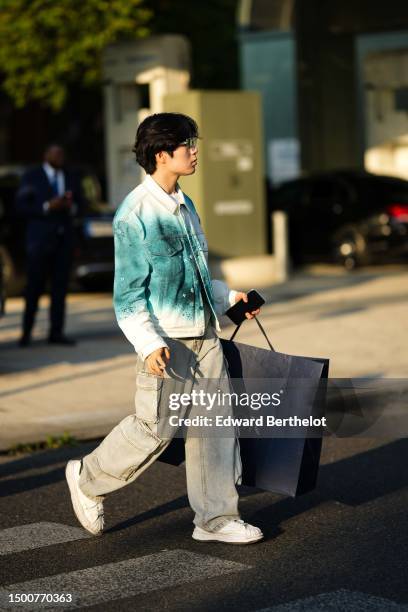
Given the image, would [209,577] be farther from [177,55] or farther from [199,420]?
[177,55]

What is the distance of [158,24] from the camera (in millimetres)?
30188

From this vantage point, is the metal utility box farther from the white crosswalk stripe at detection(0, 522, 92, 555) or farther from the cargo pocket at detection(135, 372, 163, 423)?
the cargo pocket at detection(135, 372, 163, 423)

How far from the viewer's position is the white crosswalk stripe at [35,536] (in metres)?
5.92

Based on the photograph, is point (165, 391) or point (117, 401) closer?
point (165, 391)

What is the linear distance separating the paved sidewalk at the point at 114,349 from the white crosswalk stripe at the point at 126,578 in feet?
9.19

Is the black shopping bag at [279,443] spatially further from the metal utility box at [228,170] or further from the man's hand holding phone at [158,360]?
the metal utility box at [228,170]

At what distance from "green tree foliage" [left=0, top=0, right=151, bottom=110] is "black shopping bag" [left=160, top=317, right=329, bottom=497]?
22.1 meters

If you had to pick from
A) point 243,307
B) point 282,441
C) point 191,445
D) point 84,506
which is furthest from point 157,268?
point 84,506

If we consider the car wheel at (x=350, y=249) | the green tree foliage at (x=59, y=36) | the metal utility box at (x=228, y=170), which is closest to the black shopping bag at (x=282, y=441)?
the metal utility box at (x=228, y=170)

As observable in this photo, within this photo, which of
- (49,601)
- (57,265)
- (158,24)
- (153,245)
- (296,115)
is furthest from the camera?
(158,24)

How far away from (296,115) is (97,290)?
8555mm

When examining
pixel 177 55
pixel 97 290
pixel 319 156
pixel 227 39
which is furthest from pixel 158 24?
pixel 97 290

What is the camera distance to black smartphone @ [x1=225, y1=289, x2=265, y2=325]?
5887mm

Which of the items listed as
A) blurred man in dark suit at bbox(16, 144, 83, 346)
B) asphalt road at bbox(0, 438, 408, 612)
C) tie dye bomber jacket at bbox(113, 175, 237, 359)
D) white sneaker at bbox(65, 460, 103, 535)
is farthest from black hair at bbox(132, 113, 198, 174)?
blurred man in dark suit at bbox(16, 144, 83, 346)
